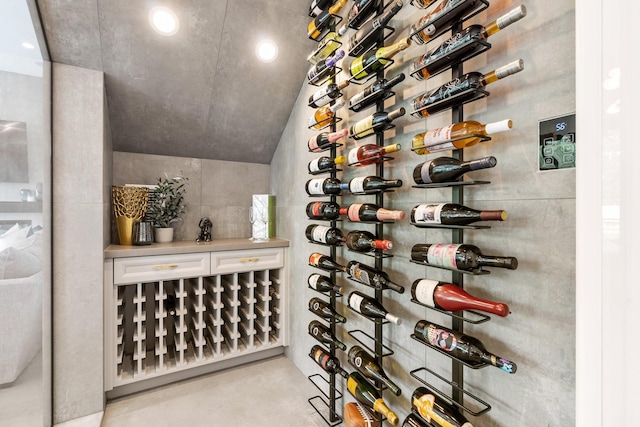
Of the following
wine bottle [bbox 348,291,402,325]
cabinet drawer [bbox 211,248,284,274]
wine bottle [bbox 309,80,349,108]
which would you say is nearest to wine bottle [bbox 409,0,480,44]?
wine bottle [bbox 309,80,349,108]

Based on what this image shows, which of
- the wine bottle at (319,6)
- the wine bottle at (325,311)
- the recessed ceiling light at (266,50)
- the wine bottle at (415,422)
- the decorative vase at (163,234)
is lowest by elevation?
the wine bottle at (415,422)

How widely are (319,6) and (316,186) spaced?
41.8 inches

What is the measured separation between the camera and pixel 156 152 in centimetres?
240

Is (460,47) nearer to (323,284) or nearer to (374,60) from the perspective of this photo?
(374,60)

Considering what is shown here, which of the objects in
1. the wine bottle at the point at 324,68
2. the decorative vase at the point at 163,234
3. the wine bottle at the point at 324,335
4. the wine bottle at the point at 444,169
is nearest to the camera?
the wine bottle at the point at 444,169

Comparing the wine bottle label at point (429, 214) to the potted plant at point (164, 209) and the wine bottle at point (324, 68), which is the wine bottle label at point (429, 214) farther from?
the potted plant at point (164, 209)

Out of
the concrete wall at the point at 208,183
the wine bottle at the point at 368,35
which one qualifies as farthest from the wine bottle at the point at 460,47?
the concrete wall at the point at 208,183

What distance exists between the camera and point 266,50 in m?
2.04

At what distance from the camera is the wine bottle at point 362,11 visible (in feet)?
4.44

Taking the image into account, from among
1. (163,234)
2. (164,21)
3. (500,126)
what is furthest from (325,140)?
(163,234)

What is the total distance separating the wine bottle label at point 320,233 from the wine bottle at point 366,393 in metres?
0.72
